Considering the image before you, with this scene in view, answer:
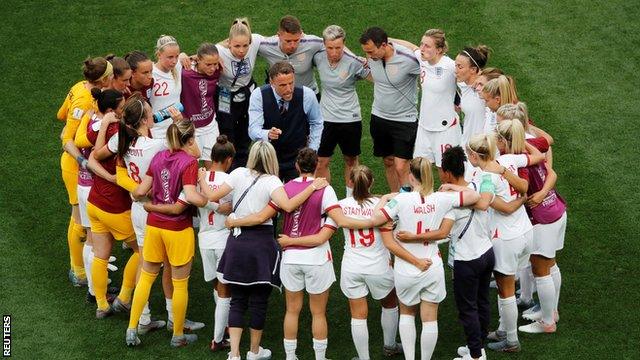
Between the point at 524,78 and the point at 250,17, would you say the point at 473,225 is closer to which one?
the point at 524,78

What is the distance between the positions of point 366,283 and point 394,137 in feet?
9.95

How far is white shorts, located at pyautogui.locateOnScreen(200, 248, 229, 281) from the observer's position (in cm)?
963

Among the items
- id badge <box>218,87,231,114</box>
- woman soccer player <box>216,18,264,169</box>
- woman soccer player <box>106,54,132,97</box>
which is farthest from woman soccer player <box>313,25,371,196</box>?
woman soccer player <box>106,54,132,97</box>

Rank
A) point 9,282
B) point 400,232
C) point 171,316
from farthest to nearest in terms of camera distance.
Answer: point 9,282, point 171,316, point 400,232

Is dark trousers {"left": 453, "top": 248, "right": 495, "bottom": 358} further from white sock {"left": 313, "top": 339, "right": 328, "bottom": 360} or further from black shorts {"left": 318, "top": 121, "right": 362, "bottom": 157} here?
black shorts {"left": 318, "top": 121, "right": 362, "bottom": 157}

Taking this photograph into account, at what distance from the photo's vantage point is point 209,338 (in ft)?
33.1

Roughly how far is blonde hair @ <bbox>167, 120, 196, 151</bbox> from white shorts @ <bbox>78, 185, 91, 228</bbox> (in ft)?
4.52

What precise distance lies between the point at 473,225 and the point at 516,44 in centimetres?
654

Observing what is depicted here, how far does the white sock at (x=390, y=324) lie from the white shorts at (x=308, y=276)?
2.06 ft

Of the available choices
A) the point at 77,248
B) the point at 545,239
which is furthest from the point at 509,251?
the point at 77,248

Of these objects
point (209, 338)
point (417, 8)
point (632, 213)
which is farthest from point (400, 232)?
point (417, 8)

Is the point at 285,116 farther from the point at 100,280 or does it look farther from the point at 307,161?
the point at 100,280

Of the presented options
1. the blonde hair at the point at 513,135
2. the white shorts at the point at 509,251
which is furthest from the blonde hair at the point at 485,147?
the white shorts at the point at 509,251

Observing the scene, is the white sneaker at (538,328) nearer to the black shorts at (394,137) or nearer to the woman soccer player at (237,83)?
the black shorts at (394,137)
